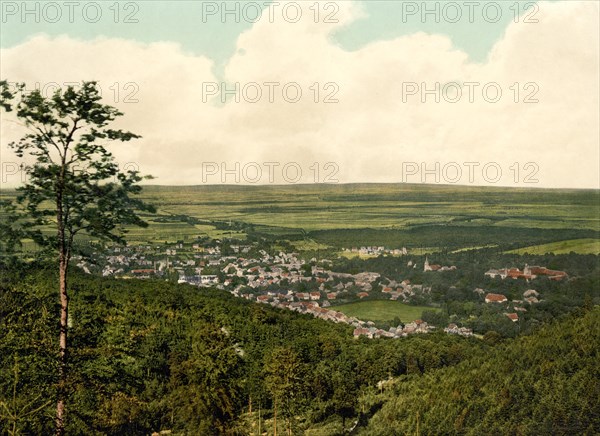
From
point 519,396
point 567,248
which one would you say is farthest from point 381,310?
point 567,248

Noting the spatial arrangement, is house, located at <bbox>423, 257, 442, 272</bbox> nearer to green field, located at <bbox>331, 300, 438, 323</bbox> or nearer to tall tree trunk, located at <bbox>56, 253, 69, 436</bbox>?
green field, located at <bbox>331, 300, 438, 323</bbox>

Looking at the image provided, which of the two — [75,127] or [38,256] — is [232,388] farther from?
[75,127]

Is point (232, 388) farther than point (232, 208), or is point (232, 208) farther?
point (232, 208)

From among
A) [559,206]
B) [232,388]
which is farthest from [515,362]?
[559,206]

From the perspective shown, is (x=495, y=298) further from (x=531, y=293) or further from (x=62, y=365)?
(x=62, y=365)

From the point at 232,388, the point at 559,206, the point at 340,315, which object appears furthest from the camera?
the point at 559,206
